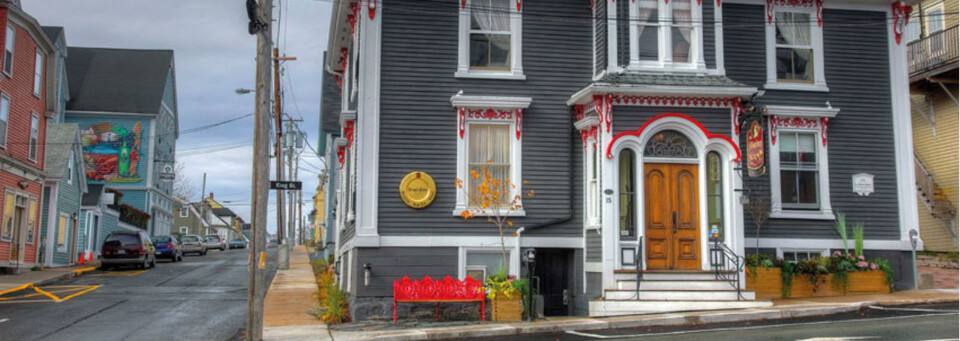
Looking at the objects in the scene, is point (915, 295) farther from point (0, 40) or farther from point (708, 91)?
point (0, 40)

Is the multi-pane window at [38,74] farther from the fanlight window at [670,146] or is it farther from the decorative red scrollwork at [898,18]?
Answer: the decorative red scrollwork at [898,18]

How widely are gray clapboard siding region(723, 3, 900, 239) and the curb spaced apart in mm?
3769

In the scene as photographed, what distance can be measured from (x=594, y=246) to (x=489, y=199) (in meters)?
2.30

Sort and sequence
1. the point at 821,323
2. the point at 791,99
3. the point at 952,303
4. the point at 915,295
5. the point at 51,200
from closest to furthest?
the point at 821,323
the point at 952,303
the point at 915,295
the point at 791,99
the point at 51,200

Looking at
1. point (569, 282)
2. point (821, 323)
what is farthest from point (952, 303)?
point (569, 282)

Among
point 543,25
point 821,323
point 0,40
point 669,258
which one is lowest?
point 821,323

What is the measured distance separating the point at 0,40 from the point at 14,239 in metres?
6.88

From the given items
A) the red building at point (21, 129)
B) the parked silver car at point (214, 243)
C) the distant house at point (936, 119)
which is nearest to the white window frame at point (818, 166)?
the distant house at point (936, 119)

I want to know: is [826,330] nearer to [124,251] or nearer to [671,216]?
[671,216]

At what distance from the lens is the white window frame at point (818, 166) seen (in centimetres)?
1828

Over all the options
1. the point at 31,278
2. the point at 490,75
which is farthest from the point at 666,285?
the point at 31,278

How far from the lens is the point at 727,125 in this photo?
16.8 metres

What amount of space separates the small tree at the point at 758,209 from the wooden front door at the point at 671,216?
5.77 ft

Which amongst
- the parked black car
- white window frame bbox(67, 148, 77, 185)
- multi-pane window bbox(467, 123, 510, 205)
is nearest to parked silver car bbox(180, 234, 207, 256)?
white window frame bbox(67, 148, 77, 185)
